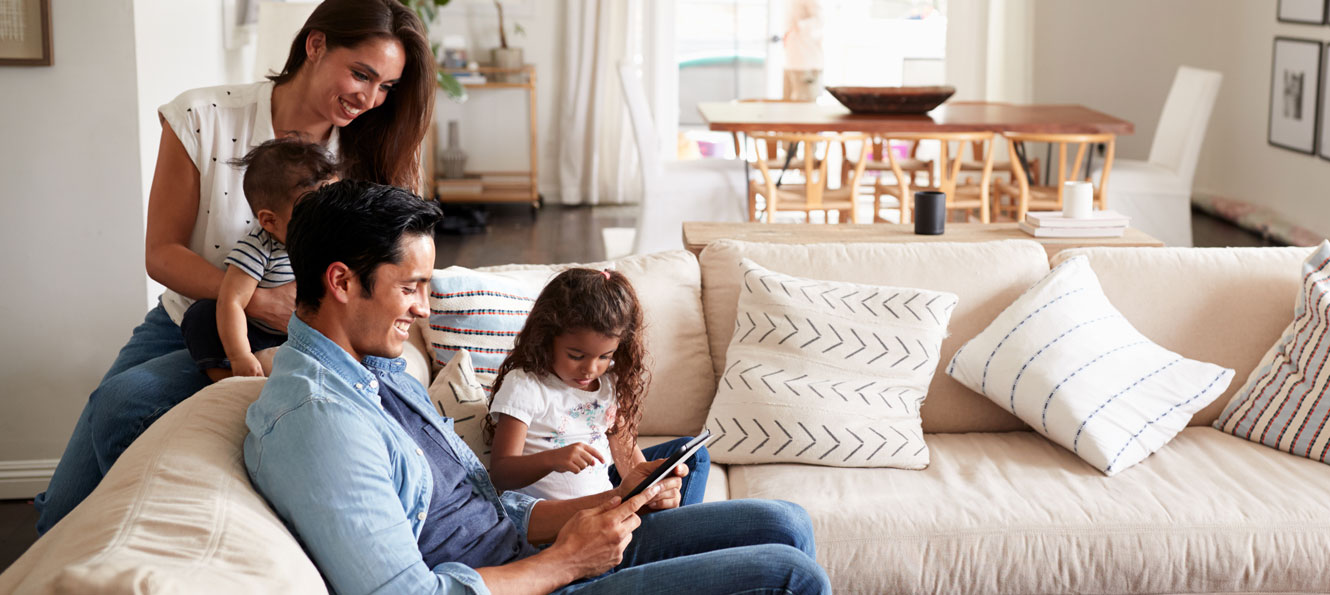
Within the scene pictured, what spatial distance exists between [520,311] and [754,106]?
3.68 m

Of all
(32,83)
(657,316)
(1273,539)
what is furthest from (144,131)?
(1273,539)

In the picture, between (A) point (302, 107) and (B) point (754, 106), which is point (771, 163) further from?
(A) point (302, 107)

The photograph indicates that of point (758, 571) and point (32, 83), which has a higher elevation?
point (32, 83)

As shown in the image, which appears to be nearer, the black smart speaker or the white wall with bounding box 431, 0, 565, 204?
the black smart speaker

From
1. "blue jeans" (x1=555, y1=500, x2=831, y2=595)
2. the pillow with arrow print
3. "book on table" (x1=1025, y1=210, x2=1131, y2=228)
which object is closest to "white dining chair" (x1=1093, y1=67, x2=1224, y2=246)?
"book on table" (x1=1025, y1=210, x2=1131, y2=228)

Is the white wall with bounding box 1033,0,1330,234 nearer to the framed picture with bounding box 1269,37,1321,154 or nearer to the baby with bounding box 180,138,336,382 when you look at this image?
the framed picture with bounding box 1269,37,1321,154

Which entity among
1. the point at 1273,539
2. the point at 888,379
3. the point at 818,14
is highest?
the point at 818,14

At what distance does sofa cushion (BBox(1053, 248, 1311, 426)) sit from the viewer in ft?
8.64

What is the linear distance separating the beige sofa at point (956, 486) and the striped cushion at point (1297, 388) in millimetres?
40

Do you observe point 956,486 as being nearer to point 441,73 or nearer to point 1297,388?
point 1297,388

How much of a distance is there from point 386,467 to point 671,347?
1.26 m

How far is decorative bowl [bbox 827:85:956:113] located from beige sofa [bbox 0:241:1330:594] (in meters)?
2.77

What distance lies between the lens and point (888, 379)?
247 centimetres


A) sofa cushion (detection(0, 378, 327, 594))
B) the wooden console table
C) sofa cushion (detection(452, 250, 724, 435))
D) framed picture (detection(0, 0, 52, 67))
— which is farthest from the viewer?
the wooden console table
